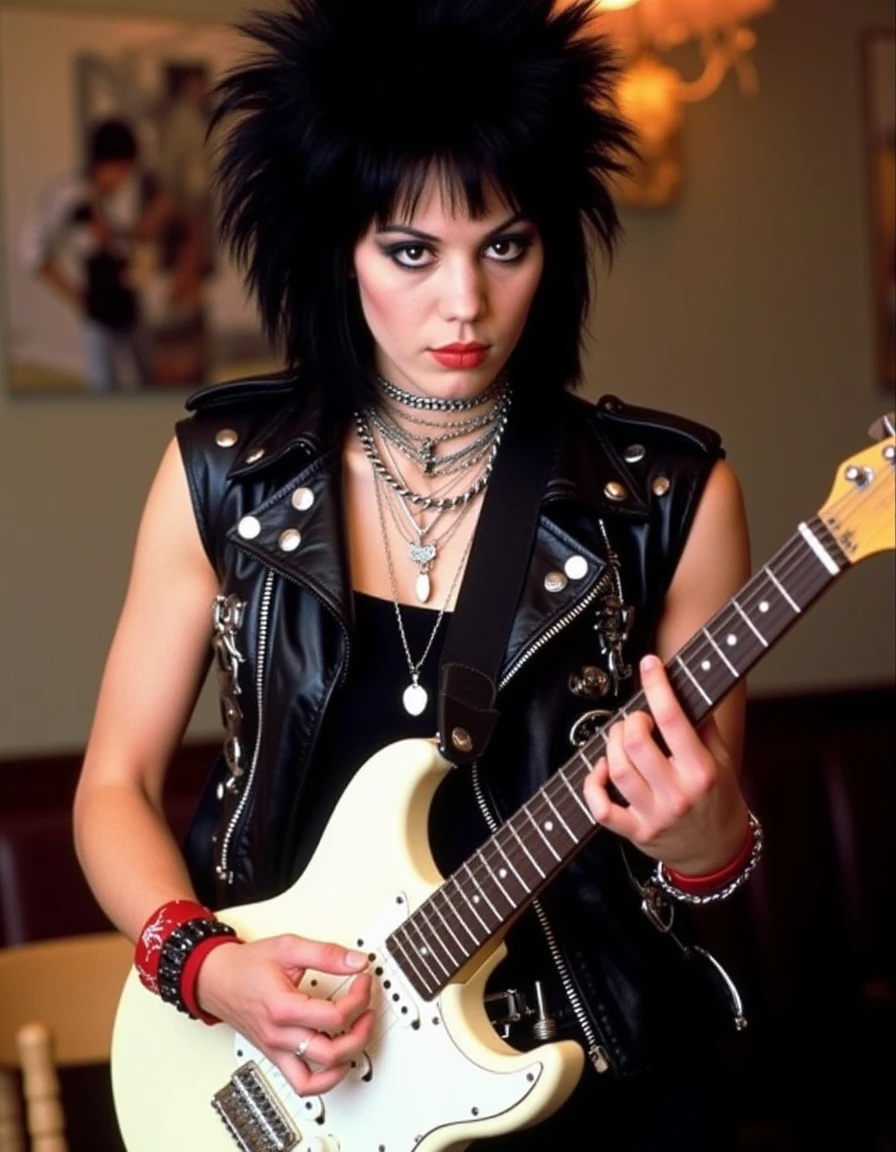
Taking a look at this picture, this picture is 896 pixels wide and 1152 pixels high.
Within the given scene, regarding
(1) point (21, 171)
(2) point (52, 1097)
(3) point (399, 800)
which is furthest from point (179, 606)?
(1) point (21, 171)

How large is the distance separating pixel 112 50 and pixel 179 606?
5.90ft

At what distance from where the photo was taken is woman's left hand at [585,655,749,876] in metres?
1.26

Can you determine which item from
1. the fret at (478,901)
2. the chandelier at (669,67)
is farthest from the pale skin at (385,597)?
the chandelier at (669,67)

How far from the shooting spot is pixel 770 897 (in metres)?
3.33

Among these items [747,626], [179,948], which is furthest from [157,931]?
[747,626]

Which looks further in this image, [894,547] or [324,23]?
[324,23]

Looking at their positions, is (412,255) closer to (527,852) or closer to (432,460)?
(432,460)

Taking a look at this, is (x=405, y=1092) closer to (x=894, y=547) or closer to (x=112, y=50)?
(x=894, y=547)

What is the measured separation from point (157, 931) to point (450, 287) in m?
0.58

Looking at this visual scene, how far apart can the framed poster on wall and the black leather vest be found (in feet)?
5.17

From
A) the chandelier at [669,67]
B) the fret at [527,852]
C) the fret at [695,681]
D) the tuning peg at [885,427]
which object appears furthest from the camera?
the chandelier at [669,67]

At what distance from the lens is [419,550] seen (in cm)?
159

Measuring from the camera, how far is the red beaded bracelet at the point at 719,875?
1378mm

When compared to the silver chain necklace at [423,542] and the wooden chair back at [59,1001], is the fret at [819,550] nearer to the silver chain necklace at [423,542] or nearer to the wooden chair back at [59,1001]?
the silver chain necklace at [423,542]
